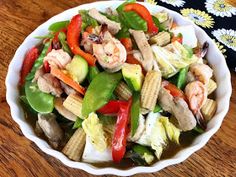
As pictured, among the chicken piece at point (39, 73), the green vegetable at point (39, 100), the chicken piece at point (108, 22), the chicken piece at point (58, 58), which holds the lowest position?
the green vegetable at point (39, 100)

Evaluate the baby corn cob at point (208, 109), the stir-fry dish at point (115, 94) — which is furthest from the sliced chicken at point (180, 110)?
the baby corn cob at point (208, 109)

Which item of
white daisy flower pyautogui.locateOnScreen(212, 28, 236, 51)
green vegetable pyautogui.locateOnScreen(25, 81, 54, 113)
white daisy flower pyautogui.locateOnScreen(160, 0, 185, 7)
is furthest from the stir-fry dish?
white daisy flower pyautogui.locateOnScreen(160, 0, 185, 7)

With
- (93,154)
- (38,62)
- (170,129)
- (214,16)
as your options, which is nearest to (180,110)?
(170,129)

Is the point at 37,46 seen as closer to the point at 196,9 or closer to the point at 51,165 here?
the point at 51,165

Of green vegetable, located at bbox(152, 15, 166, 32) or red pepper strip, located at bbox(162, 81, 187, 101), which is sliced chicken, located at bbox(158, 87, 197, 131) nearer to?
red pepper strip, located at bbox(162, 81, 187, 101)

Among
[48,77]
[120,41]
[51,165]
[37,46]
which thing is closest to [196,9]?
[120,41]

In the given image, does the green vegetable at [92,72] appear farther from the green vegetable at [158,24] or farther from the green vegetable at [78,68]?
the green vegetable at [158,24]

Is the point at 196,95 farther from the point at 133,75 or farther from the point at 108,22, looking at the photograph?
the point at 108,22
